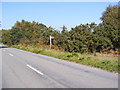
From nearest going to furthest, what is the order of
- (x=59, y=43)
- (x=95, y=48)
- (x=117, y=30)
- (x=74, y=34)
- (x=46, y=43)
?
(x=117, y=30), (x=95, y=48), (x=74, y=34), (x=59, y=43), (x=46, y=43)

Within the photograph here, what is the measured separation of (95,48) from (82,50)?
1.72 m

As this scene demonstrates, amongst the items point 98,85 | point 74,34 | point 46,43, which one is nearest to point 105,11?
point 46,43

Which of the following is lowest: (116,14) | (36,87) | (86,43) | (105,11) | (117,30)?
(36,87)

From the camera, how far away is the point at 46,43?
1309 inches

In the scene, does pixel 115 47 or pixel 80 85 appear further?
pixel 115 47

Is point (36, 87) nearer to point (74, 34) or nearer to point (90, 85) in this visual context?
point (90, 85)

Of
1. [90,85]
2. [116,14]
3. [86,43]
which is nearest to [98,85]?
[90,85]

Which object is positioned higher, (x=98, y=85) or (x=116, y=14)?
(x=116, y=14)

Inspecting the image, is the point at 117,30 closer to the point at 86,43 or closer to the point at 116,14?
the point at 86,43

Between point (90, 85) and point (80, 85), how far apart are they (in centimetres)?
37

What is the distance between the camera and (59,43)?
28938mm

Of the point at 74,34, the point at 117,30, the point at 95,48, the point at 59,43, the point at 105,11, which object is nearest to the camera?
the point at 117,30

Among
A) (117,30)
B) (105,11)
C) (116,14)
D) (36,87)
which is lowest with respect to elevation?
(36,87)


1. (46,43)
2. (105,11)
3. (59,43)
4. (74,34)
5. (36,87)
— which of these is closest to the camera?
(36,87)
